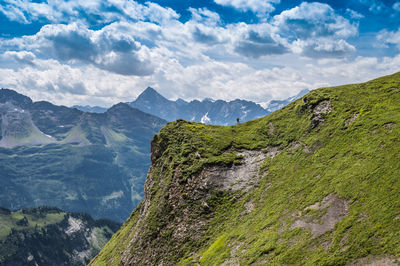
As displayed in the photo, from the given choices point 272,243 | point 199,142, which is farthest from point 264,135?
point 272,243

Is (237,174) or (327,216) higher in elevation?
(237,174)

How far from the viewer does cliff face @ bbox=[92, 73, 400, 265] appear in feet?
84.1

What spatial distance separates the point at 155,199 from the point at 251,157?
21.2 m

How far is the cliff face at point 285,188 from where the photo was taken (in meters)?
25.6

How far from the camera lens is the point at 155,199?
55156mm

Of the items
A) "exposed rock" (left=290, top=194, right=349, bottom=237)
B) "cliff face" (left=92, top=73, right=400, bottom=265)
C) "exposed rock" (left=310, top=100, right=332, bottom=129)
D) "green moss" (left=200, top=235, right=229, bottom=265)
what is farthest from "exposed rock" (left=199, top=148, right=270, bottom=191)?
"exposed rock" (left=290, top=194, right=349, bottom=237)

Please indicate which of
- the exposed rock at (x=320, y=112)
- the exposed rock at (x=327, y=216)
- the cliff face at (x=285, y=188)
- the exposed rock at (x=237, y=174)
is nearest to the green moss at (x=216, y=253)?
the cliff face at (x=285, y=188)

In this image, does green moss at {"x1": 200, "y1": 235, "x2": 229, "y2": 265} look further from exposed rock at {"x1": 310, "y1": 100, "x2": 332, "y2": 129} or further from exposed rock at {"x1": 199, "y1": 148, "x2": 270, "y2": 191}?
exposed rock at {"x1": 310, "y1": 100, "x2": 332, "y2": 129}

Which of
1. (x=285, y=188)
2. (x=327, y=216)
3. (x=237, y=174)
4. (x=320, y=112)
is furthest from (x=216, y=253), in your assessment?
(x=320, y=112)

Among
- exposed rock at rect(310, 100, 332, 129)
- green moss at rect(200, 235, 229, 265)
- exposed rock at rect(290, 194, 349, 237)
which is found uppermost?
exposed rock at rect(310, 100, 332, 129)

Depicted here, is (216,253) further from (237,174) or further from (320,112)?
(320,112)

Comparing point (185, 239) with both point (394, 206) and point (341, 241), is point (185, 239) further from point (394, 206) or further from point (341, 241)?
point (394, 206)

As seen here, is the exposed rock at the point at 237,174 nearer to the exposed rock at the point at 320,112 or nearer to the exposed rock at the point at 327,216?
the exposed rock at the point at 320,112

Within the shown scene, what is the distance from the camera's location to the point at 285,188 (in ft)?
130
